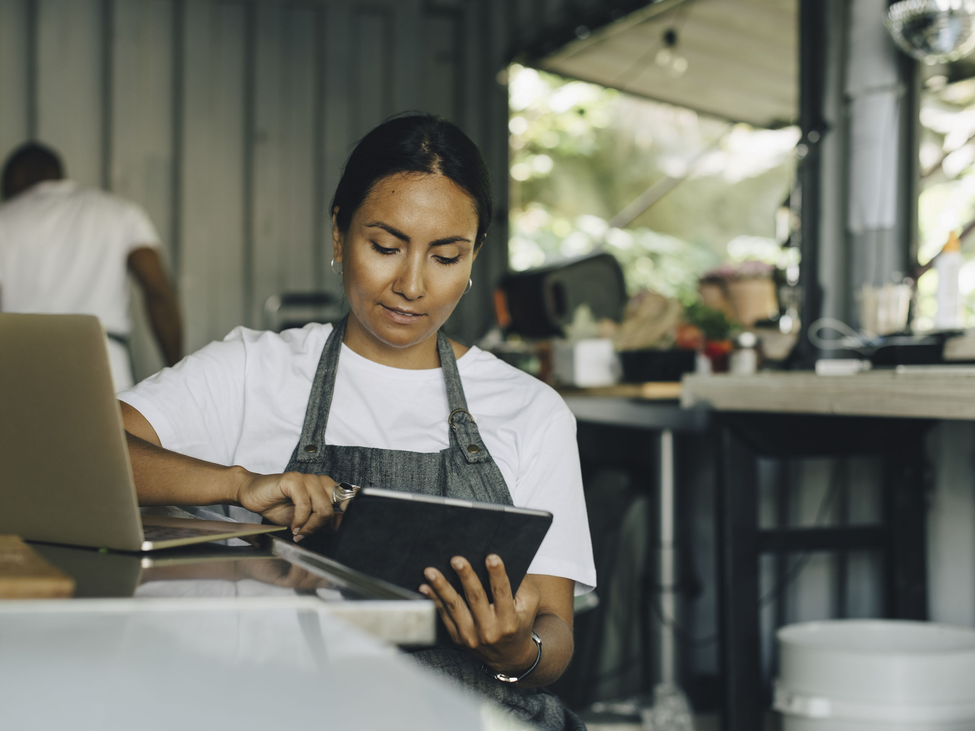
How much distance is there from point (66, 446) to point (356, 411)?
20.2 inches

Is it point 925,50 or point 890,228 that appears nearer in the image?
point 925,50

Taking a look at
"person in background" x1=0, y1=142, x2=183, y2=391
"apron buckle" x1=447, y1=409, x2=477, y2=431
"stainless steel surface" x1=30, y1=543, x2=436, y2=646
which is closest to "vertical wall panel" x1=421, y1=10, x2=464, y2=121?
"person in background" x1=0, y1=142, x2=183, y2=391

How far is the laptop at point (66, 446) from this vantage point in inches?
29.0

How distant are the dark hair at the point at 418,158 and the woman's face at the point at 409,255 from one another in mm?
14

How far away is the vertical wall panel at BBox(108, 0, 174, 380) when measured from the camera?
14.6 feet

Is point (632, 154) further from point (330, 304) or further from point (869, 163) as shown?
point (869, 163)

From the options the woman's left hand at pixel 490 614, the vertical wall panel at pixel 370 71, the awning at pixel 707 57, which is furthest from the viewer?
the vertical wall panel at pixel 370 71

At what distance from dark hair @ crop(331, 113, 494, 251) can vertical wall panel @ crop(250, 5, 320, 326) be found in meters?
3.53

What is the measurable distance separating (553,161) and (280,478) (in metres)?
7.42

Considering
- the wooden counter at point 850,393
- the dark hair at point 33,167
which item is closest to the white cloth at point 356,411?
the wooden counter at point 850,393

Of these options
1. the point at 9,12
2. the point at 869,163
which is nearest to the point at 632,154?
the point at 9,12

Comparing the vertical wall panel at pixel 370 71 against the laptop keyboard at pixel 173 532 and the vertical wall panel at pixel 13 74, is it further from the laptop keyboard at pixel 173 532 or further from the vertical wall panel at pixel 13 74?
the laptop keyboard at pixel 173 532

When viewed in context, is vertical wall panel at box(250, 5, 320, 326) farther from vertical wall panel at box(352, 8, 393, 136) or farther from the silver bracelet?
the silver bracelet

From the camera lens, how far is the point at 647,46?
14.0 ft
